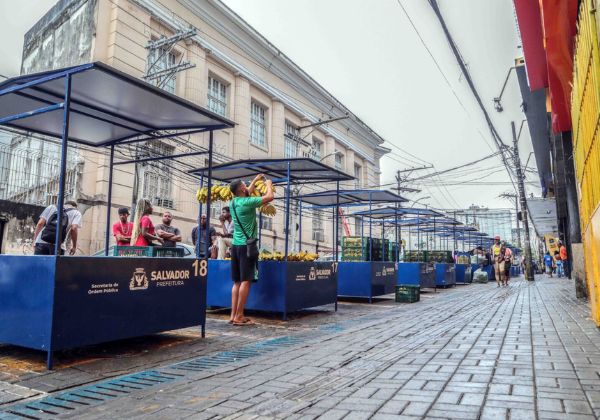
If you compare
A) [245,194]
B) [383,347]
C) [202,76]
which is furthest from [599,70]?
[202,76]

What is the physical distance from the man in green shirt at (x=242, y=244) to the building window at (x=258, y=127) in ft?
60.9

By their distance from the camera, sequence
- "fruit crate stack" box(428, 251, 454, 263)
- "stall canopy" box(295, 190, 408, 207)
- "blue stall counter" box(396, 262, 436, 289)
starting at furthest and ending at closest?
"fruit crate stack" box(428, 251, 454, 263), "blue stall counter" box(396, 262, 436, 289), "stall canopy" box(295, 190, 408, 207)

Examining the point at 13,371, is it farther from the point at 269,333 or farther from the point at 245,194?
the point at 245,194

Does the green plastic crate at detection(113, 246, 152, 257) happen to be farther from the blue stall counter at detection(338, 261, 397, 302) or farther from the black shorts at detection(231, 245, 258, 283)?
the blue stall counter at detection(338, 261, 397, 302)

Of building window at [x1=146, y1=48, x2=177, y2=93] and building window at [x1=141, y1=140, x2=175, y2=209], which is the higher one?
building window at [x1=146, y1=48, x2=177, y2=93]

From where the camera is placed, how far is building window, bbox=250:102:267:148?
25.7m

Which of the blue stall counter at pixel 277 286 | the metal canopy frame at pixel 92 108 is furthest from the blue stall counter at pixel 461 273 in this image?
the metal canopy frame at pixel 92 108

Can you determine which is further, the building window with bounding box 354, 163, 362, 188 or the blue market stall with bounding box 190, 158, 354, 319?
the building window with bounding box 354, 163, 362, 188

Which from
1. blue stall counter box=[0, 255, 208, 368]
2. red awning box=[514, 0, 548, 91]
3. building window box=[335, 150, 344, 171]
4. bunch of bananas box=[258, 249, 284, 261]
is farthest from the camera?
building window box=[335, 150, 344, 171]

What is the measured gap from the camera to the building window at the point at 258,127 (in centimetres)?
2566

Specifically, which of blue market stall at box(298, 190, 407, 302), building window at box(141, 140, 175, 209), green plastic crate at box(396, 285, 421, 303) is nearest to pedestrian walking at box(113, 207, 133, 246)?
blue market stall at box(298, 190, 407, 302)

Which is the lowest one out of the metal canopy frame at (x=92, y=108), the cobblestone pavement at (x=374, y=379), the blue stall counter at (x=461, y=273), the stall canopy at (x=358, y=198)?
the cobblestone pavement at (x=374, y=379)

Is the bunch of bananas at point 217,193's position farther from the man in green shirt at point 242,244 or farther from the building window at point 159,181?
the building window at point 159,181

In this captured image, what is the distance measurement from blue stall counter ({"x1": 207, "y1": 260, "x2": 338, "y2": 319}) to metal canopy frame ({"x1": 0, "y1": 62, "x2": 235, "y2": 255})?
9.30 ft
